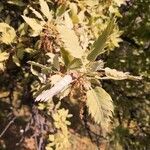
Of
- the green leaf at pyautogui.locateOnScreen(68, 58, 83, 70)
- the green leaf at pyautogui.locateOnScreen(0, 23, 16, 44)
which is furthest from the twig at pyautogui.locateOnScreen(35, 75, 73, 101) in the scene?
the green leaf at pyautogui.locateOnScreen(0, 23, 16, 44)

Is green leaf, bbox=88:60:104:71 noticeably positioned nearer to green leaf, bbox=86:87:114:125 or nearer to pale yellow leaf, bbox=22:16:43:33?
green leaf, bbox=86:87:114:125

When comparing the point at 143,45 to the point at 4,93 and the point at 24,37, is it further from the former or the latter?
the point at 4,93

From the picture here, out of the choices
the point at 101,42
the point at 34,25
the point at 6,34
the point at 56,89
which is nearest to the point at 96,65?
the point at 101,42

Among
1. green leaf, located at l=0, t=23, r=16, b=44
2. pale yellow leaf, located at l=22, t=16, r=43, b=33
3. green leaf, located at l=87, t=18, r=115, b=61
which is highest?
green leaf, located at l=87, t=18, r=115, b=61

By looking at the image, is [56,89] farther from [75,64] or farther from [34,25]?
[34,25]

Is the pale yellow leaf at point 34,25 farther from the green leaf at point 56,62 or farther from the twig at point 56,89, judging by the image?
the twig at point 56,89

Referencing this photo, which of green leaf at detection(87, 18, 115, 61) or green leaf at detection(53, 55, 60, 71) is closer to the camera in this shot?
green leaf at detection(87, 18, 115, 61)
